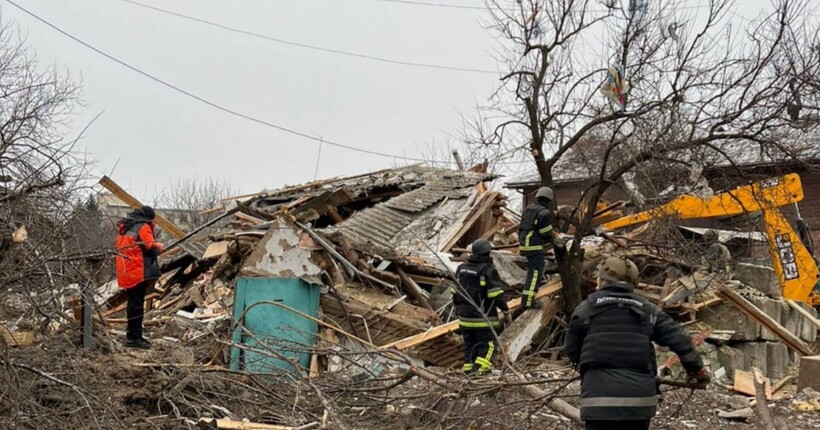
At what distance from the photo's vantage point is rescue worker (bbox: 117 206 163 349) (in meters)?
6.80

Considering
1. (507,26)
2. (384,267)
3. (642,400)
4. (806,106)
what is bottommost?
(642,400)

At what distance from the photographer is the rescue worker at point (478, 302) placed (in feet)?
22.2

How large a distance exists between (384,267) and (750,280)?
5.06m

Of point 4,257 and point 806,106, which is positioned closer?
point 4,257

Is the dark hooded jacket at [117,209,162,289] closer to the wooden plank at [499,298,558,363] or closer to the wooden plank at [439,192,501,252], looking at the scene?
the wooden plank at [499,298,558,363]

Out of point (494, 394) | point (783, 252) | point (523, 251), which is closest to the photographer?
point (494, 394)

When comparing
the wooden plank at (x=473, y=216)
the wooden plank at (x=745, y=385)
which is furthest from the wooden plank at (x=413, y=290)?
the wooden plank at (x=745, y=385)

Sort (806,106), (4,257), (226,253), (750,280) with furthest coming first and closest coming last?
(750,280), (226,253), (806,106), (4,257)

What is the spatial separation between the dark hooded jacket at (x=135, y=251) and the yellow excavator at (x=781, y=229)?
589 cm

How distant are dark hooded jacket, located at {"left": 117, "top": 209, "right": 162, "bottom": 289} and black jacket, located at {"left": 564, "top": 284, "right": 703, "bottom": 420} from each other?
4.65m

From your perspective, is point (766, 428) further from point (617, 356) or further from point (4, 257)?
point (4, 257)

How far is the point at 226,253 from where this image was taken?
8508 mm

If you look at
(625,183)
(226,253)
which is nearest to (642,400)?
(625,183)

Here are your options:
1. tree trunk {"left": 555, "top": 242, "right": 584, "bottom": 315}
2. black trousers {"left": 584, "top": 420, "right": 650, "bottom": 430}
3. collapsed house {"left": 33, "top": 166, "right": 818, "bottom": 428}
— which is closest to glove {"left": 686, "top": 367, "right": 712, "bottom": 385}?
black trousers {"left": 584, "top": 420, "right": 650, "bottom": 430}
